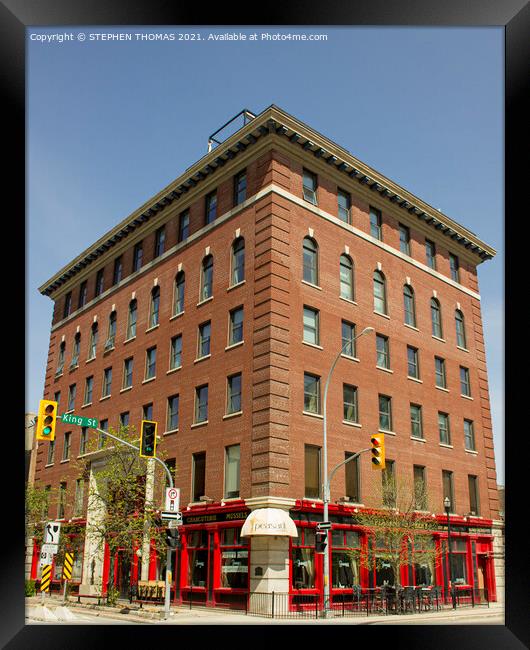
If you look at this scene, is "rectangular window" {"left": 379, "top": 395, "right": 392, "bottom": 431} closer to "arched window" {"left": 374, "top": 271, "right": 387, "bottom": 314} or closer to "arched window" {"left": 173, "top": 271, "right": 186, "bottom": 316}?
"arched window" {"left": 374, "top": 271, "right": 387, "bottom": 314}

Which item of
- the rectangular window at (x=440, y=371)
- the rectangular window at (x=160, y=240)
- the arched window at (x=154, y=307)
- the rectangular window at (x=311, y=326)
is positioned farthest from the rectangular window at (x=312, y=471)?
the rectangular window at (x=160, y=240)

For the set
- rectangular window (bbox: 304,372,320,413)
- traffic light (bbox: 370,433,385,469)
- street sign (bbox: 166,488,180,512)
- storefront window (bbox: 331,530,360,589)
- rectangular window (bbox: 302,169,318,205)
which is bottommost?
storefront window (bbox: 331,530,360,589)

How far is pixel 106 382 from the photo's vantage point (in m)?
46.5

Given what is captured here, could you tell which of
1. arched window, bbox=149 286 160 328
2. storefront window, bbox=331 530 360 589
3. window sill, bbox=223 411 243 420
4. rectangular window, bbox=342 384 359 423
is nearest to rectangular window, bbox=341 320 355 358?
rectangular window, bbox=342 384 359 423

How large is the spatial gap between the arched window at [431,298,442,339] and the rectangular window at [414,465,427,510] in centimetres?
930

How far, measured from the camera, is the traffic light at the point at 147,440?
82.1 ft

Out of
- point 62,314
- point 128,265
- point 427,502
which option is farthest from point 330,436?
point 62,314

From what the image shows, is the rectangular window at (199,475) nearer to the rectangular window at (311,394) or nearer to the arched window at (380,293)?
the rectangular window at (311,394)

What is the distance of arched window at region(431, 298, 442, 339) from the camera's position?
143 ft

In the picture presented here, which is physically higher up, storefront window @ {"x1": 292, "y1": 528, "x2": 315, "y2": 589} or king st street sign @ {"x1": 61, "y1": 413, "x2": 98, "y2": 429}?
king st street sign @ {"x1": 61, "y1": 413, "x2": 98, "y2": 429}

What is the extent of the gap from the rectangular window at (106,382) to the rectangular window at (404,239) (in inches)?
833
